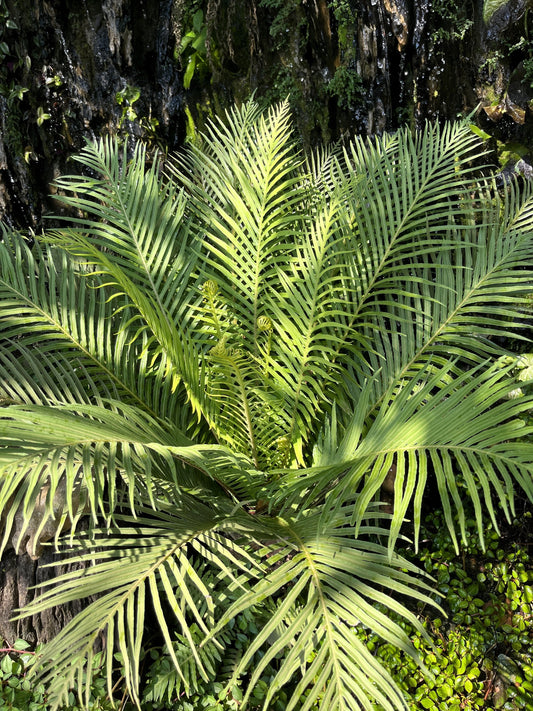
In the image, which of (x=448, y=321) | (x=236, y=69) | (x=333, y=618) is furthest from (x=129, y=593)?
(x=236, y=69)

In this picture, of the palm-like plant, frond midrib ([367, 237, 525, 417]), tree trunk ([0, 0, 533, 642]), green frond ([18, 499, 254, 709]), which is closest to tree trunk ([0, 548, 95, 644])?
the palm-like plant

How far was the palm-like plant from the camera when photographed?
3.46ft

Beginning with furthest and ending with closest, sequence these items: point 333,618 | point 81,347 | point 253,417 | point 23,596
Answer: point 253,417 < point 81,347 < point 23,596 < point 333,618

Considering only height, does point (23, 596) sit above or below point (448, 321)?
below

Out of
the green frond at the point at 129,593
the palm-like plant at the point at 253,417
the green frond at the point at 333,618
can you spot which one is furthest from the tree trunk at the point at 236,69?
the green frond at the point at 333,618

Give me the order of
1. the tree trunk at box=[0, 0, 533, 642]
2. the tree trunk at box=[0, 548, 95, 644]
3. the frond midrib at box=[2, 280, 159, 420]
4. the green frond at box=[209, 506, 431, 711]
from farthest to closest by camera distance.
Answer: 1. the tree trunk at box=[0, 0, 533, 642]
2. the frond midrib at box=[2, 280, 159, 420]
3. the tree trunk at box=[0, 548, 95, 644]
4. the green frond at box=[209, 506, 431, 711]

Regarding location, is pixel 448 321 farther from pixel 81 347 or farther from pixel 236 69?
pixel 236 69

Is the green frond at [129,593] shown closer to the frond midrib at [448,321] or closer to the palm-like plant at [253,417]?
→ the palm-like plant at [253,417]

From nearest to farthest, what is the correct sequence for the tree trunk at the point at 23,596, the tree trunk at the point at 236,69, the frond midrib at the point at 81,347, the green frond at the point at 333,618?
the green frond at the point at 333,618, the tree trunk at the point at 23,596, the frond midrib at the point at 81,347, the tree trunk at the point at 236,69

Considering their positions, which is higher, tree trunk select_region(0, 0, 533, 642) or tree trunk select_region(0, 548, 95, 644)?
tree trunk select_region(0, 0, 533, 642)

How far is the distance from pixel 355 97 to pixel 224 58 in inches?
31.7

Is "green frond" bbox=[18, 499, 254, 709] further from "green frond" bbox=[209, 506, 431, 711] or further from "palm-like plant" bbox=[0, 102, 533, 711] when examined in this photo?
"green frond" bbox=[209, 506, 431, 711]

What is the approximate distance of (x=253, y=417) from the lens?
6.00ft

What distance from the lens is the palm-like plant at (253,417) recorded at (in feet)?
3.46
